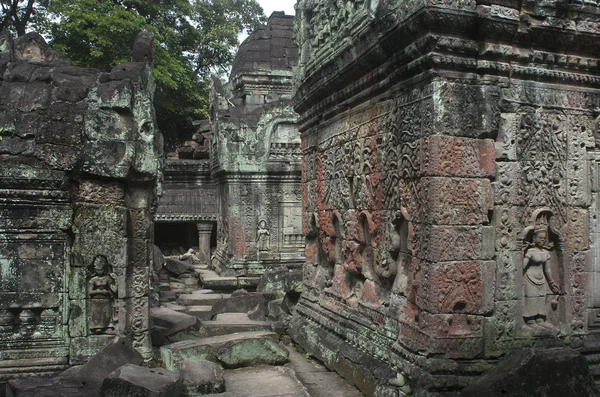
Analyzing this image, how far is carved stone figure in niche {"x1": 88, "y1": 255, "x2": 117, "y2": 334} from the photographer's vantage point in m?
5.18

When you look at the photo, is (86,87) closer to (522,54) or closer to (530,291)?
(522,54)

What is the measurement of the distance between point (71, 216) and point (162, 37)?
62.5 ft

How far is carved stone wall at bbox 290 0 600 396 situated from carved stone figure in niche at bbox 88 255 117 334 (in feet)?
6.94

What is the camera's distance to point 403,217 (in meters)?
Result: 4.52

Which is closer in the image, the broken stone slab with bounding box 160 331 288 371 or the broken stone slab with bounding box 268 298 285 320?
the broken stone slab with bounding box 160 331 288 371

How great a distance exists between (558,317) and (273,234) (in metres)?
8.96

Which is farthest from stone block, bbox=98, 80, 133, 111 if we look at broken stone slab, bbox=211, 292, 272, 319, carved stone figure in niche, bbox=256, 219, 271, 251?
carved stone figure in niche, bbox=256, 219, 271, 251

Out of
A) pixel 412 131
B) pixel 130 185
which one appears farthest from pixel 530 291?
pixel 130 185

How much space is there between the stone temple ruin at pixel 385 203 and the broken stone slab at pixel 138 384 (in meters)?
0.08

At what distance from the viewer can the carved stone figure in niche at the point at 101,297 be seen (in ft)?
17.0

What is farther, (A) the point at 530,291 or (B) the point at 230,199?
(B) the point at 230,199

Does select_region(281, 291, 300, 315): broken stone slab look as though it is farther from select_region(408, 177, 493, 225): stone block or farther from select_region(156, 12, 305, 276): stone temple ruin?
select_region(156, 12, 305, 276): stone temple ruin

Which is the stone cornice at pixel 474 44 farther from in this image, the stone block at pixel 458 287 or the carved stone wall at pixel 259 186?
the carved stone wall at pixel 259 186

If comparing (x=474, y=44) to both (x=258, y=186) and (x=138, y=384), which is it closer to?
(x=138, y=384)
